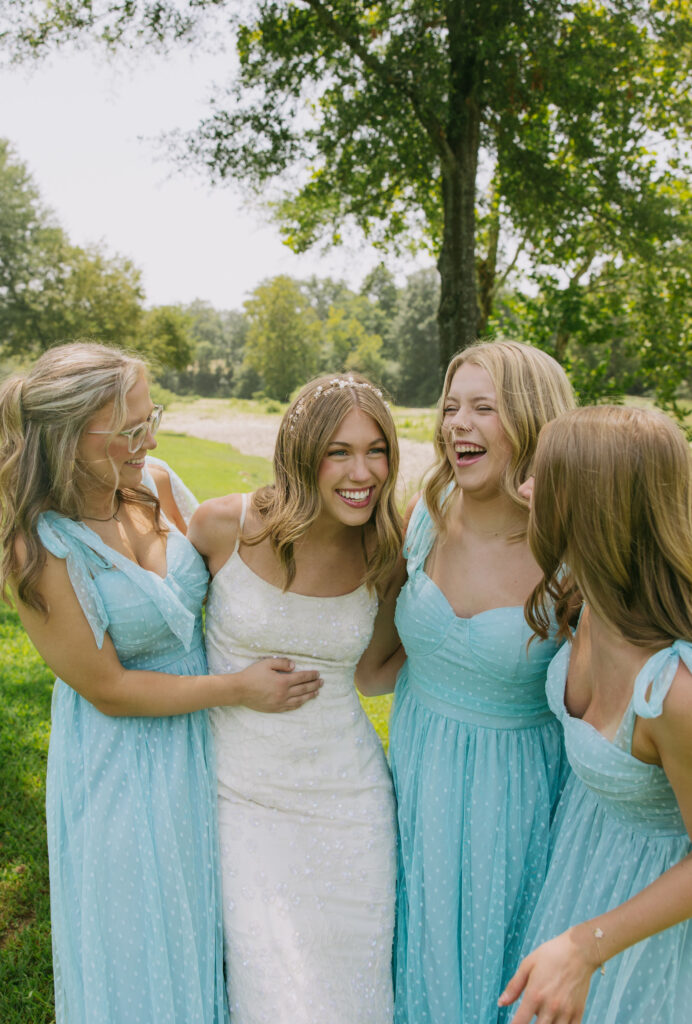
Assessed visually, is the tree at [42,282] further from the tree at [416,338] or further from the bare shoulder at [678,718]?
the bare shoulder at [678,718]

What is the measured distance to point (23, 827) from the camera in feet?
13.6

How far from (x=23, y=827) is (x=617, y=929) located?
3.42 metres

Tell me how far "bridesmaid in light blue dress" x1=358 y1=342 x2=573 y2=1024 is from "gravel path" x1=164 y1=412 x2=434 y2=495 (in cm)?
1031

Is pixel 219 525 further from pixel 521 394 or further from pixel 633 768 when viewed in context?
pixel 633 768

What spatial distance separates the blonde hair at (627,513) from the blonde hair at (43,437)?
1.43 metres

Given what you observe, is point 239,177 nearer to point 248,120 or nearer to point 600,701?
point 248,120

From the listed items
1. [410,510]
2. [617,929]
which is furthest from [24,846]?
[617,929]

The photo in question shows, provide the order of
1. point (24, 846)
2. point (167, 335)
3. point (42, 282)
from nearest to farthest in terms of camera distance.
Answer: point (24, 846), point (42, 282), point (167, 335)

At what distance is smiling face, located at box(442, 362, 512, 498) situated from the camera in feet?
8.67

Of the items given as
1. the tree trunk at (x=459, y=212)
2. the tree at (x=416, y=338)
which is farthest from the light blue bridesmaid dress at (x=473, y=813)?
the tree at (x=416, y=338)

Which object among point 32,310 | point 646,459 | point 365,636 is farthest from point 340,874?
point 32,310

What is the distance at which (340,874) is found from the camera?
260cm

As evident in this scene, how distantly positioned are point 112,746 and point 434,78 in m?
7.01

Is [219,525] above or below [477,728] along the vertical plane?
above
